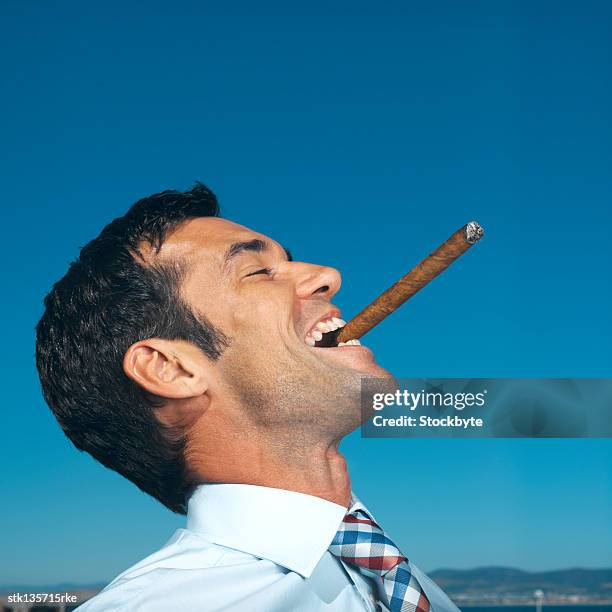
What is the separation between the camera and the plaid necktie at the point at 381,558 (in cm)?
216

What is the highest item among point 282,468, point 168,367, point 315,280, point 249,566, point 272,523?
point 315,280

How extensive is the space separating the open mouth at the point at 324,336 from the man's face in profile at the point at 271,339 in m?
0.01

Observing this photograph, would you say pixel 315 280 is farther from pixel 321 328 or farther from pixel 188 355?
pixel 188 355

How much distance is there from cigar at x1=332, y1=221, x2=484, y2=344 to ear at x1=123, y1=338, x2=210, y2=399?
1.48 ft

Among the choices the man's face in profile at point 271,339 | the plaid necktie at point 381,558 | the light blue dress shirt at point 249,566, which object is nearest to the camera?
the light blue dress shirt at point 249,566

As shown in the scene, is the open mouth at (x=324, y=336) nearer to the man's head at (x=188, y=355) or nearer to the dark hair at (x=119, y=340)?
the man's head at (x=188, y=355)

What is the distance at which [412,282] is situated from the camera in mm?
2271

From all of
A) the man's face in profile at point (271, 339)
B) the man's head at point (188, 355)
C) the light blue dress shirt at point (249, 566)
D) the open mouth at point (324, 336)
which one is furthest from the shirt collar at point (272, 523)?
the open mouth at point (324, 336)

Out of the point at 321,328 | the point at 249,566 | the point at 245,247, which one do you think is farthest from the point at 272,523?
the point at 245,247

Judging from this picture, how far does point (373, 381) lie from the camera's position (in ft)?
7.82

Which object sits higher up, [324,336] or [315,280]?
[315,280]

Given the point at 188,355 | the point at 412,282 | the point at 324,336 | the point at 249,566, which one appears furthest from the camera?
the point at 324,336

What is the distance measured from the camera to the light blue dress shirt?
203 cm

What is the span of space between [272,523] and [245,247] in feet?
2.86
